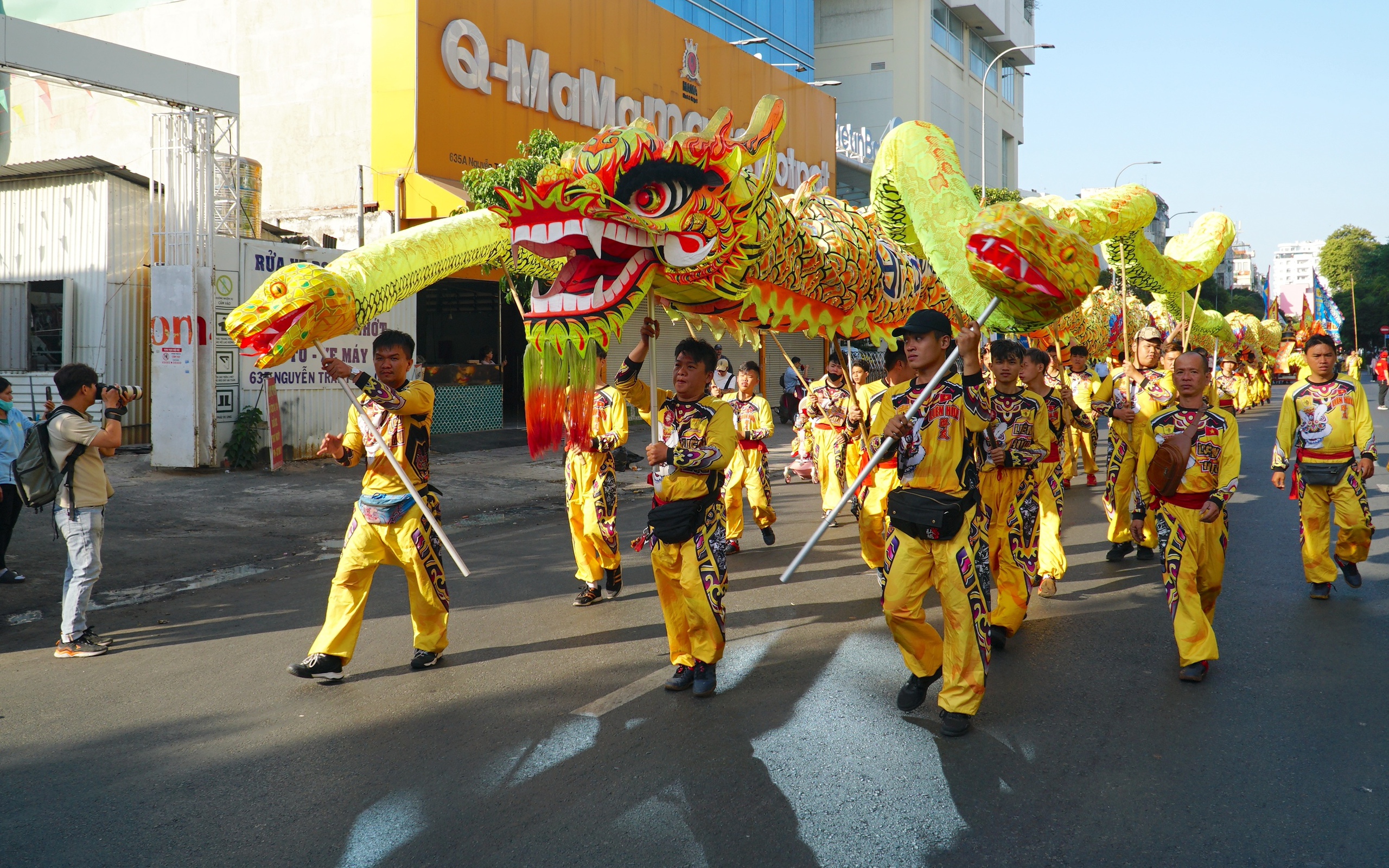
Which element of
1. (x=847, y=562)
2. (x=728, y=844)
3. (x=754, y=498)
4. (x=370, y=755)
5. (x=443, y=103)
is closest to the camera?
(x=728, y=844)

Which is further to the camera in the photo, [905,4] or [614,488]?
[905,4]

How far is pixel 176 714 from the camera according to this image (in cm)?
458

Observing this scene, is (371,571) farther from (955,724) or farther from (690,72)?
(690,72)

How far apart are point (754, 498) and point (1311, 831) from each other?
559cm

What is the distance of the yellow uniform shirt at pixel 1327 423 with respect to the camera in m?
6.43

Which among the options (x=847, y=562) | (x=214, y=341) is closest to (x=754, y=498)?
(x=847, y=562)

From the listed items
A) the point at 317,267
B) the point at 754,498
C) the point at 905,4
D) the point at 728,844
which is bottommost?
the point at 728,844

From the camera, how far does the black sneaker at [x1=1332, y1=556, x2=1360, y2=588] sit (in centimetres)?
670

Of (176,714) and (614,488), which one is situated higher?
(614,488)

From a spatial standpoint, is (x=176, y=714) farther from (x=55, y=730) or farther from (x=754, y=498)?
(x=754, y=498)

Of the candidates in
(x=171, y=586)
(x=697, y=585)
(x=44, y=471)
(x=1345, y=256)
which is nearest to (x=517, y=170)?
(x=171, y=586)

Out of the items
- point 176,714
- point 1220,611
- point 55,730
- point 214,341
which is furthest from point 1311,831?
point 214,341

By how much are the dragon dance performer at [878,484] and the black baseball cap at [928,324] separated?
120cm

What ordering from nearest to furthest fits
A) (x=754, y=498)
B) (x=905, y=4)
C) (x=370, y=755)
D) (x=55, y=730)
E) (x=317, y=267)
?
(x=370, y=755), (x=55, y=730), (x=317, y=267), (x=754, y=498), (x=905, y=4)
